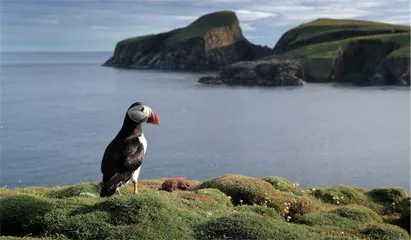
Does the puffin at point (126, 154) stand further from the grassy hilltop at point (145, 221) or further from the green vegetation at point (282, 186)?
the green vegetation at point (282, 186)

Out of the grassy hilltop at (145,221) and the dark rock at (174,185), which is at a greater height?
the grassy hilltop at (145,221)

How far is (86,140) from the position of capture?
81.1m

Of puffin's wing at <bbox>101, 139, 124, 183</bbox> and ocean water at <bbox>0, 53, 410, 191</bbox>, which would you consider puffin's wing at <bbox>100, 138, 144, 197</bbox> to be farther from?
ocean water at <bbox>0, 53, 410, 191</bbox>

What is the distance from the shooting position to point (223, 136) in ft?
292

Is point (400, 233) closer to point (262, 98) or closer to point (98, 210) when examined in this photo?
point (98, 210)

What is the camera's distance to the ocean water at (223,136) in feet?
203

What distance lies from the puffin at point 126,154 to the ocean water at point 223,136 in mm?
43621

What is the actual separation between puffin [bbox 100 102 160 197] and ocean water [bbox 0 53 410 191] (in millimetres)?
43621

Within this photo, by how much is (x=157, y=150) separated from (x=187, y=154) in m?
5.32

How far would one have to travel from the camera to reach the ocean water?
203 ft

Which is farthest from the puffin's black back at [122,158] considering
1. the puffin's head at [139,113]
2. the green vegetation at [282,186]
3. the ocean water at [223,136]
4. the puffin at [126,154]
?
the ocean water at [223,136]

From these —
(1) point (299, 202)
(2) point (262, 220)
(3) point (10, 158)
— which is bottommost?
(3) point (10, 158)

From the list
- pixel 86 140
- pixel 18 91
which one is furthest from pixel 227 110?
pixel 18 91

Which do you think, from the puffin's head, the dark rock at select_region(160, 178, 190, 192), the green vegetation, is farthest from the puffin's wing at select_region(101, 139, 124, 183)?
the green vegetation
